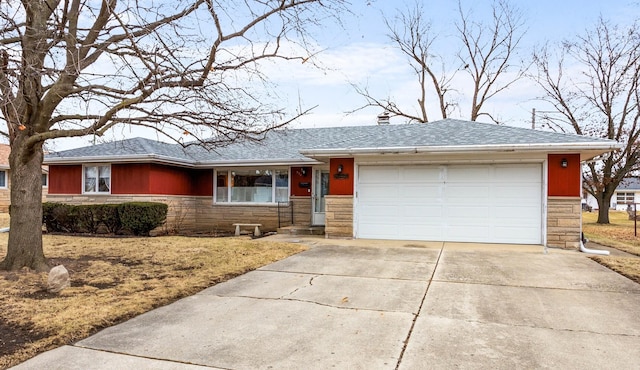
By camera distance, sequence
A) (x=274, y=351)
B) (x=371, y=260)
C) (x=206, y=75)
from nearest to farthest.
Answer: (x=274, y=351) < (x=206, y=75) < (x=371, y=260)

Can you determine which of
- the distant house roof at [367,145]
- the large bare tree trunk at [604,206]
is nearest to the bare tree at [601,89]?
the large bare tree trunk at [604,206]

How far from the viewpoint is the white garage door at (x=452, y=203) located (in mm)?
10094

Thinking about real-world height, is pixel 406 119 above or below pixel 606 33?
below

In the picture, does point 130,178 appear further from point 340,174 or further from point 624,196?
point 624,196

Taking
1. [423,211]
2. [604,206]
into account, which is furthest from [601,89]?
[423,211]

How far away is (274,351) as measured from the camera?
11.8 ft

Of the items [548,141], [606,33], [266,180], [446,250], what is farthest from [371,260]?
[606,33]

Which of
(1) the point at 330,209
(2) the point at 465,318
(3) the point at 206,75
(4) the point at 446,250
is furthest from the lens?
(1) the point at 330,209

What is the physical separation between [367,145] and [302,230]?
372cm

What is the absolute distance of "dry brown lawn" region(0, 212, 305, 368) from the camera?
409cm

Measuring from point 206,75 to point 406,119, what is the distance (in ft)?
68.5

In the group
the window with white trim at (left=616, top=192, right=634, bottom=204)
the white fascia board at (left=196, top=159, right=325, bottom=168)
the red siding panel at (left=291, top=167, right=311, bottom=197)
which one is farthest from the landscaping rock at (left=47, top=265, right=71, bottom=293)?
the window with white trim at (left=616, top=192, right=634, bottom=204)

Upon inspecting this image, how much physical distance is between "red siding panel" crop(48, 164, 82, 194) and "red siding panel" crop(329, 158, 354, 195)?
32.0ft

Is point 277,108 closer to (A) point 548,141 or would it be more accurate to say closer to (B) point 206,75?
(B) point 206,75
